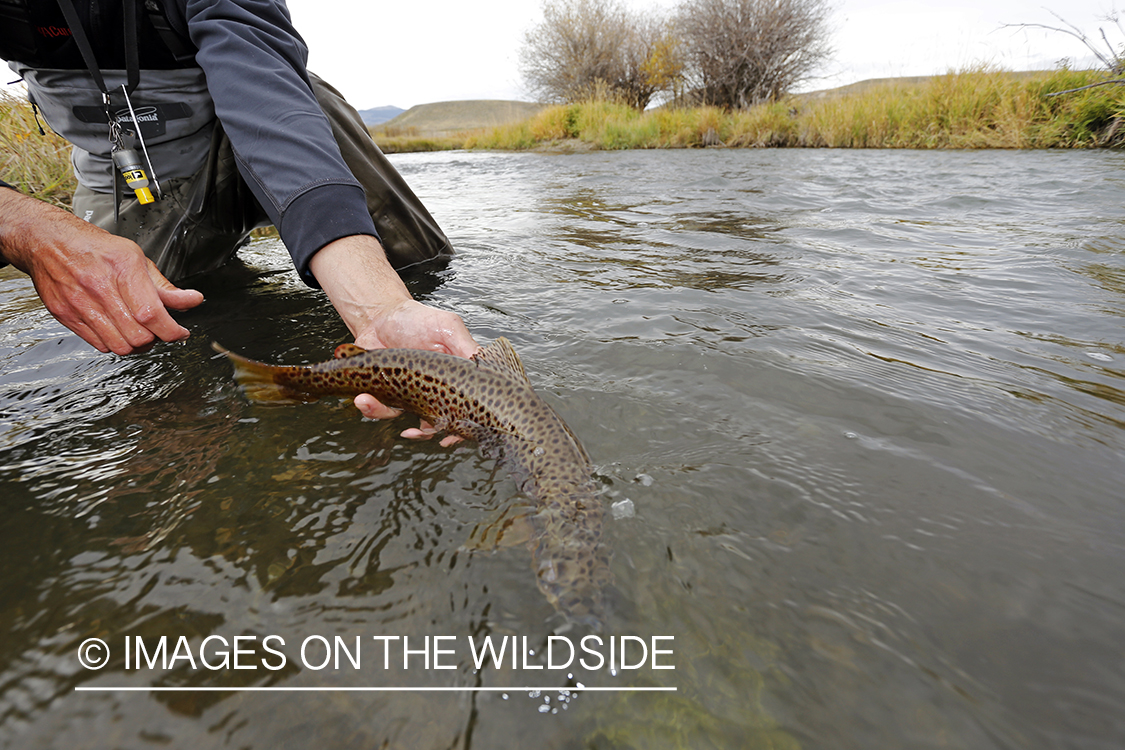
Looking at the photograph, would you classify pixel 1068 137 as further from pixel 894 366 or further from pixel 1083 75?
pixel 894 366

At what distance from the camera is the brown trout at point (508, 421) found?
173 cm

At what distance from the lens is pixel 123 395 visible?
2.90m

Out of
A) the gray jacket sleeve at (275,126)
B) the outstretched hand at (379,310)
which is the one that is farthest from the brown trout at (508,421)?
the gray jacket sleeve at (275,126)

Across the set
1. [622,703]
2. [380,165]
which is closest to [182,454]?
[622,703]

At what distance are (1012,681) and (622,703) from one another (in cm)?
107

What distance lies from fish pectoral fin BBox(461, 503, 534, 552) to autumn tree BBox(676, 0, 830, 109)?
2783 cm

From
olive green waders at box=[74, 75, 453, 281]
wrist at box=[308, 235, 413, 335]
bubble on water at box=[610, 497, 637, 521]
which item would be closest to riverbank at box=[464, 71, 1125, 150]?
olive green waders at box=[74, 75, 453, 281]

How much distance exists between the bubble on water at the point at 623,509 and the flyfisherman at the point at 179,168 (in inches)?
41.2

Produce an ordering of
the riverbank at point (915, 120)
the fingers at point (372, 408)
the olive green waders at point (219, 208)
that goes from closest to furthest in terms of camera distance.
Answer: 1. the fingers at point (372, 408)
2. the olive green waders at point (219, 208)
3. the riverbank at point (915, 120)

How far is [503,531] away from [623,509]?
468mm

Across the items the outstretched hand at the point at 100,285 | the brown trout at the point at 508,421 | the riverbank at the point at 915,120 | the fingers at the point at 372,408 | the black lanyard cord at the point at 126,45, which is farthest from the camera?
the riverbank at the point at 915,120

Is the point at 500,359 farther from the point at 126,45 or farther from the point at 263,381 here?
the point at 126,45

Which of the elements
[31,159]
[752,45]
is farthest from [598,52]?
[31,159]

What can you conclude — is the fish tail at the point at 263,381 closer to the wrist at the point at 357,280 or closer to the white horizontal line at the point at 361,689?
the wrist at the point at 357,280
